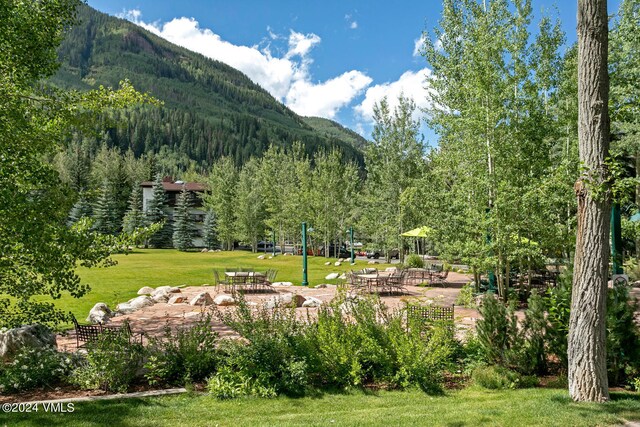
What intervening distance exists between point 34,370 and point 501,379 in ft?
22.1

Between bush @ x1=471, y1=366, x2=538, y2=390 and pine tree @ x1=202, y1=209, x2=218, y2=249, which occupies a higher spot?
pine tree @ x1=202, y1=209, x2=218, y2=249

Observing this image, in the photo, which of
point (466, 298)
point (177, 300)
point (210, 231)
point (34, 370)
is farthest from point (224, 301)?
point (210, 231)

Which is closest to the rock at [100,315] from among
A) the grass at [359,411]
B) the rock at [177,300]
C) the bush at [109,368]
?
the rock at [177,300]

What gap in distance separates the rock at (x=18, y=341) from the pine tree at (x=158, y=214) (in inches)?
1819

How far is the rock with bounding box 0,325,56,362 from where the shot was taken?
23.6ft

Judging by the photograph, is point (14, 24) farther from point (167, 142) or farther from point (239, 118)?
point (239, 118)

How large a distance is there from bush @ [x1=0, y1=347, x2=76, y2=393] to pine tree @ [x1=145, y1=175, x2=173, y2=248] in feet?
155

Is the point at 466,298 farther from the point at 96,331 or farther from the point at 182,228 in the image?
the point at 182,228

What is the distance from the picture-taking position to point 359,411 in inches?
208

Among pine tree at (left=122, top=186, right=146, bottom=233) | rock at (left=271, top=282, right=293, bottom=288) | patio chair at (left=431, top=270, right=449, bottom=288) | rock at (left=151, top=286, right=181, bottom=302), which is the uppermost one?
pine tree at (left=122, top=186, right=146, bottom=233)

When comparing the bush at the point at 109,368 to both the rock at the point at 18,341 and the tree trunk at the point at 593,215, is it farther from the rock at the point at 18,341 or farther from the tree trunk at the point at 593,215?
the tree trunk at the point at 593,215

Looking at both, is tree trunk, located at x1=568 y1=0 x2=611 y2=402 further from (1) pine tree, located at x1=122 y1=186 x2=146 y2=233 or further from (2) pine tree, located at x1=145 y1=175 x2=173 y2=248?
(2) pine tree, located at x1=145 y1=175 x2=173 y2=248

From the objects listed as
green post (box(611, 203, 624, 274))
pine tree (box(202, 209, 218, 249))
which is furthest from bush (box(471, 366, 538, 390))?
pine tree (box(202, 209, 218, 249))

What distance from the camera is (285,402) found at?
573 centimetres
